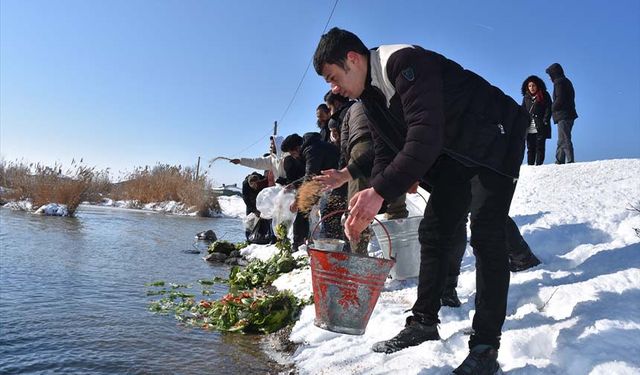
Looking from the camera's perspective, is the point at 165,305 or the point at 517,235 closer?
the point at 517,235

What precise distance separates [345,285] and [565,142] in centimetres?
819

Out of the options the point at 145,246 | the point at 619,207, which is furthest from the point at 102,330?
the point at 145,246

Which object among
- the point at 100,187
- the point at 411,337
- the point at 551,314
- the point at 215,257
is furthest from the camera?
the point at 100,187

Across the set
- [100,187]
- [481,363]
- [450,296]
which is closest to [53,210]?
[100,187]

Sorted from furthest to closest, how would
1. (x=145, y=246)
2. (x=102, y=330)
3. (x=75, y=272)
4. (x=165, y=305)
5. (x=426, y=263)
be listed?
(x=145, y=246) < (x=75, y=272) < (x=165, y=305) < (x=102, y=330) < (x=426, y=263)

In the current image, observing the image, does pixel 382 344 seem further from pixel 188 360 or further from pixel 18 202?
pixel 18 202

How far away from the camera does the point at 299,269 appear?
5617 mm

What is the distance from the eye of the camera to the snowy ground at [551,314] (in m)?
2.21

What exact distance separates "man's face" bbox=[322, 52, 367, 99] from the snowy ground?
52.2 inches

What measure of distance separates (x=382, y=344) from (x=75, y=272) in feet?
14.1

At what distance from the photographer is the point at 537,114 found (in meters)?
9.20

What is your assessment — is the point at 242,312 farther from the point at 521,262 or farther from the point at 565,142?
the point at 565,142

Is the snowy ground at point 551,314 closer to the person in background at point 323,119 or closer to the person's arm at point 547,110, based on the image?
the person in background at point 323,119

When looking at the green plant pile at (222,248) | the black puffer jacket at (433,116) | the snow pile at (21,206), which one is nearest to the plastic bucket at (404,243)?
the black puffer jacket at (433,116)
